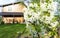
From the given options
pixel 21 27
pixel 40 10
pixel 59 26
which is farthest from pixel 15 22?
pixel 59 26

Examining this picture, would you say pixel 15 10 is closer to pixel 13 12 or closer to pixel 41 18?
pixel 13 12

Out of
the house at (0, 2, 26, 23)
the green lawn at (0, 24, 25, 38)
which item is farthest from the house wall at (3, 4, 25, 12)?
the green lawn at (0, 24, 25, 38)

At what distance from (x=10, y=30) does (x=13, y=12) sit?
224 mm

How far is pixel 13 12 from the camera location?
2580 mm

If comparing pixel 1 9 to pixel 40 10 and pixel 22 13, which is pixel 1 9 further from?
pixel 40 10

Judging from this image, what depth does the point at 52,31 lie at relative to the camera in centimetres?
255

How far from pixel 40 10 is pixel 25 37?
1.24ft

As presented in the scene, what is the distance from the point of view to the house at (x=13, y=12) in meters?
2.56

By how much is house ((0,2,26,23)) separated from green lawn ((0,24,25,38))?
0.20ft

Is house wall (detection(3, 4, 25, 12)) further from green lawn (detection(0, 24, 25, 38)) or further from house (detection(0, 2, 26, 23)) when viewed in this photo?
green lawn (detection(0, 24, 25, 38))

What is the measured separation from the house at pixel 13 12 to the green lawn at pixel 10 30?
6 centimetres

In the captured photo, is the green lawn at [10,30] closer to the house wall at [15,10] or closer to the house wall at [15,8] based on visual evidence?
the house wall at [15,10]

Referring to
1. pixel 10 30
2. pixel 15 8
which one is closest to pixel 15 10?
pixel 15 8

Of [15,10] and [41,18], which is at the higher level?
[15,10]
